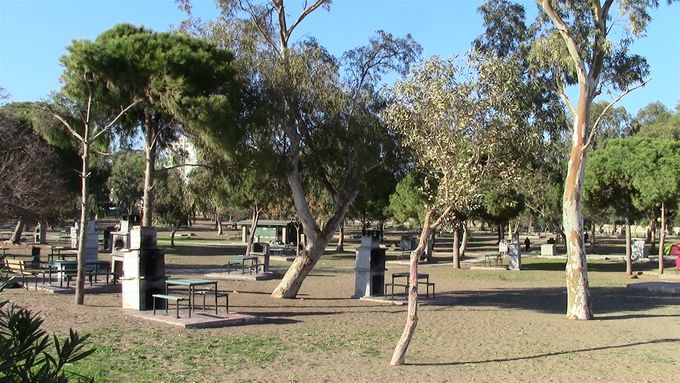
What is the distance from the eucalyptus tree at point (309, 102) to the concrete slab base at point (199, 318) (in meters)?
4.49

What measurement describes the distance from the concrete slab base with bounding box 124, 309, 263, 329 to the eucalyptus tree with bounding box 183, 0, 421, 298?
14.7 ft

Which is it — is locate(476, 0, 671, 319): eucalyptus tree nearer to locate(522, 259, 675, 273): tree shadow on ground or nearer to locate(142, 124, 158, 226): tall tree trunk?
locate(142, 124, 158, 226): tall tree trunk

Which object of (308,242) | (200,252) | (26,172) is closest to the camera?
(308,242)

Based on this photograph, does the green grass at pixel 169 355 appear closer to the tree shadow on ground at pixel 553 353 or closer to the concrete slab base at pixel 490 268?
the tree shadow on ground at pixel 553 353

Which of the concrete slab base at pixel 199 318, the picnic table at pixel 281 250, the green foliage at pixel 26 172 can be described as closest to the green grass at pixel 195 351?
the concrete slab base at pixel 199 318

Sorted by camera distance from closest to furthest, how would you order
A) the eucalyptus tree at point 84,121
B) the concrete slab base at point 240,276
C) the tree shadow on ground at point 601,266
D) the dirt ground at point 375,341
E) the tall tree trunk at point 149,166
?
the dirt ground at point 375,341 → the eucalyptus tree at point 84,121 → the tall tree trunk at point 149,166 → the concrete slab base at point 240,276 → the tree shadow on ground at point 601,266

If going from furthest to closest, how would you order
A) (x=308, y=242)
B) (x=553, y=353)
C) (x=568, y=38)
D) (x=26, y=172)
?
(x=26, y=172) → (x=308, y=242) → (x=568, y=38) → (x=553, y=353)

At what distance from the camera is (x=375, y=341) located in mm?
11750

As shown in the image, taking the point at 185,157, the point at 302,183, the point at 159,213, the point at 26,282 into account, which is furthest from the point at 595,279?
the point at 159,213

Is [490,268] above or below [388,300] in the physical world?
below

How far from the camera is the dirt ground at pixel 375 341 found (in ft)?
29.6

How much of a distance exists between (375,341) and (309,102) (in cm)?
709

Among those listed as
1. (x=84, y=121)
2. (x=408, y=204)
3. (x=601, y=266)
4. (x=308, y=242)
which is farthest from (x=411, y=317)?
(x=601, y=266)

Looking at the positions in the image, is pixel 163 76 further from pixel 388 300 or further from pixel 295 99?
pixel 388 300
